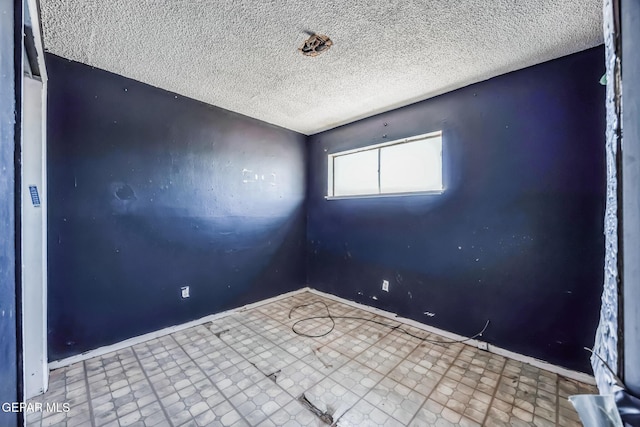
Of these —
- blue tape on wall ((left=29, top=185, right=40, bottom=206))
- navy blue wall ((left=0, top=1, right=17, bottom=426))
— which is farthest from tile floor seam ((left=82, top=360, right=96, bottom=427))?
blue tape on wall ((left=29, top=185, right=40, bottom=206))

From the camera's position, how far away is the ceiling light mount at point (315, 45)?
1655 mm

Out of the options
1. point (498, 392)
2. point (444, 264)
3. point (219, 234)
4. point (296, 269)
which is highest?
point (219, 234)

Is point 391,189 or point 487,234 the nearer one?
point 487,234

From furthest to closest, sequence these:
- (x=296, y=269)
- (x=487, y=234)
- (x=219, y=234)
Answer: (x=296, y=269)
(x=219, y=234)
(x=487, y=234)

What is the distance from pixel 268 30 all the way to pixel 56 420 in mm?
2594

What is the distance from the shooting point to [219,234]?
2777 millimetres

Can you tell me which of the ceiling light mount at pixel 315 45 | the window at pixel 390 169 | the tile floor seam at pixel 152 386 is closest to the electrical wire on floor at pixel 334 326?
the tile floor seam at pixel 152 386

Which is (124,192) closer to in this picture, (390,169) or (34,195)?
(34,195)

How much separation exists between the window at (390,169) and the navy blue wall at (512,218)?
11 cm

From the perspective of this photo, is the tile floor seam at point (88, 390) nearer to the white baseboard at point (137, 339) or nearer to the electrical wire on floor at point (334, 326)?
the white baseboard at point (137, 339)

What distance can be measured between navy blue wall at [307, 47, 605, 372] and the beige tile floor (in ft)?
1.19

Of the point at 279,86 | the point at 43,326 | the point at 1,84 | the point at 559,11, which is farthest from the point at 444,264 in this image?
the point at 43,326

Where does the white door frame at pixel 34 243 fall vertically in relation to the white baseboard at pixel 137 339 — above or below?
above

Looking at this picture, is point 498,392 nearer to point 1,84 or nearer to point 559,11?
point 559,11
